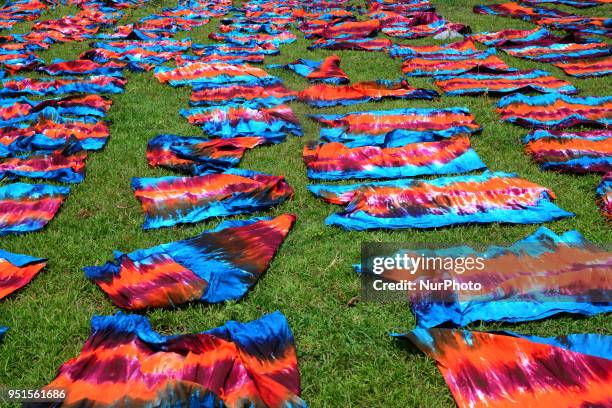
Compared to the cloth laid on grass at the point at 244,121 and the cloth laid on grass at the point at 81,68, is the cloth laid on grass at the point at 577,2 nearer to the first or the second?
the cloth laid on grass at the point at 244,121

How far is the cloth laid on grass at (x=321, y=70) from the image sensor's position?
6844 mm

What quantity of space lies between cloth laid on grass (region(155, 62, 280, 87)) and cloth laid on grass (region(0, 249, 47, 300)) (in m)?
3.91

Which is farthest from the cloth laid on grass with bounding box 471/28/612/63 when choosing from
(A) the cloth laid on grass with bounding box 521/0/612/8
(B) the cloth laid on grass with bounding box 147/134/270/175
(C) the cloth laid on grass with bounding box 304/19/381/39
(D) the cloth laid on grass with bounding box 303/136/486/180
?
(B) the cloth laid on grass with bounding box 147/134/270/175

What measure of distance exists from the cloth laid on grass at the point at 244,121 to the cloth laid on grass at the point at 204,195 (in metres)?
1.11

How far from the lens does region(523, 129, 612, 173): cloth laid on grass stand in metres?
4.52

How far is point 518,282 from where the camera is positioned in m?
3.14

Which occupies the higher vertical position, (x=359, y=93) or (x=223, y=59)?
(x=223, y=59)

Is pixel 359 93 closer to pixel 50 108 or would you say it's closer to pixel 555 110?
pixel 555 110

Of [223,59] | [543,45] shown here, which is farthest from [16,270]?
[543,45]

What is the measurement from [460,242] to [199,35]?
777cm

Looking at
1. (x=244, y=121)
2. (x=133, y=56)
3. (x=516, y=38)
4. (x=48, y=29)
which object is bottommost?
(x=244, y=121)

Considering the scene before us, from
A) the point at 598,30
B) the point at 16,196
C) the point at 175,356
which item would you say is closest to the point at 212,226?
the point at 175,356

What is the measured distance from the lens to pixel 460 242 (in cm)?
362

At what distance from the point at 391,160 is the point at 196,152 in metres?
1.90
